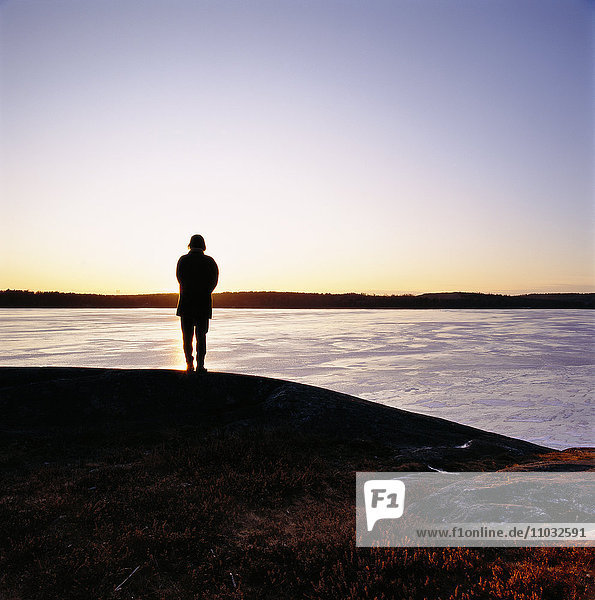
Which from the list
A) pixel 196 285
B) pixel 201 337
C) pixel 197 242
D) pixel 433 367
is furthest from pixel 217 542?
pixel 433 367

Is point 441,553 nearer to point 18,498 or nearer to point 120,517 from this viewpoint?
point 120,517

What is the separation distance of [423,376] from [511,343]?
17384 millimetres

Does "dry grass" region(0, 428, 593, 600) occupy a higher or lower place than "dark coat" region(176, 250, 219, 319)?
lower

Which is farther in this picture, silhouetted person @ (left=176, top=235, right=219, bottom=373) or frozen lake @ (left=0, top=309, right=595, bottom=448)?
frozen lake @ (left=0, top=309, right=595, bottom=448)

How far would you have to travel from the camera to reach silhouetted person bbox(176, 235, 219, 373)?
30.7 feet

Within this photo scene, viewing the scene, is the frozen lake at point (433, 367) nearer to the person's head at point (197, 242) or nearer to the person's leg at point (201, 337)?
the person's leg at point (201, 337)

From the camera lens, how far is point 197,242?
945cm

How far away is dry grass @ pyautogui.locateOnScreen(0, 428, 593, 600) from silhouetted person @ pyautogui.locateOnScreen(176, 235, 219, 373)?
3.02 m

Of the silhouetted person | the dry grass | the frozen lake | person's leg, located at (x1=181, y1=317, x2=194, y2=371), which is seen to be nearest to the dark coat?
the silhouetted person

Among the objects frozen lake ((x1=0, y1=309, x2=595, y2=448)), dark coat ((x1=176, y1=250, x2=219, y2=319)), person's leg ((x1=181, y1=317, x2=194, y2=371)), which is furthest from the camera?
frozen lake ((x1=0, y1=309, x2=595, y2=448))

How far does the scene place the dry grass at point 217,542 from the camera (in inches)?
157

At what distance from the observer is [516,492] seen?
5418 millimetres

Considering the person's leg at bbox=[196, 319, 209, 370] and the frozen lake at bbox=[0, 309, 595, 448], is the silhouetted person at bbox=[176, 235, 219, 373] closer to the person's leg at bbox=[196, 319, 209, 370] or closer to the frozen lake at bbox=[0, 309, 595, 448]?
the person's leg at bbox=[196, 319, 209, 370]

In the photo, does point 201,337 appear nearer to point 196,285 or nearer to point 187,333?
point 187,333
